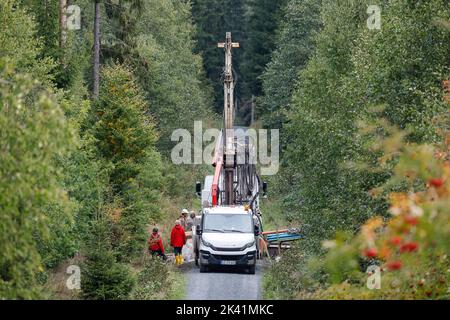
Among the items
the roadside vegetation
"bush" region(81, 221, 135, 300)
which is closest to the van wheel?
the roadside vegetation

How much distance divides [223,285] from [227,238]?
2.90m

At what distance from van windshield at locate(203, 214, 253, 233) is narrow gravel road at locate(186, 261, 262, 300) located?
121 centimetres

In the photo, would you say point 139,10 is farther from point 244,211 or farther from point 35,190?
point 35,190

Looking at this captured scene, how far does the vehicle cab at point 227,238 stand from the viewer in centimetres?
2414

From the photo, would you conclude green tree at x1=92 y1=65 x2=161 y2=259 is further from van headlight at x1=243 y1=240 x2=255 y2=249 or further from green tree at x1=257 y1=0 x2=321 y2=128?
green tree at x1=257 y1=0 x2=321 y2=128

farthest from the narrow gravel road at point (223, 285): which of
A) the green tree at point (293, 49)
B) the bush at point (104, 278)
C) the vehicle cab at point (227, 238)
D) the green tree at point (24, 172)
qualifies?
the green tree at point (293, 49)

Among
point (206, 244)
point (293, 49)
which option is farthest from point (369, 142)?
point (293, 49)

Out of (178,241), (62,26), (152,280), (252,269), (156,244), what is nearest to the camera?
(152,280)

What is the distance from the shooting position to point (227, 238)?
24625mm

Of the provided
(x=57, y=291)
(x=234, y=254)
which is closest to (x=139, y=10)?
(x=234, y=254)

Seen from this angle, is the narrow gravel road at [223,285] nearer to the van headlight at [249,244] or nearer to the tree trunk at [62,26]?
the van headlight at [249,244]

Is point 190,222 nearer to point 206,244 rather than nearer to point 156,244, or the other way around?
point 156,244

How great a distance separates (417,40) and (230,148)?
33.2 feet

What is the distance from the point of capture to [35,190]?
12.5m
